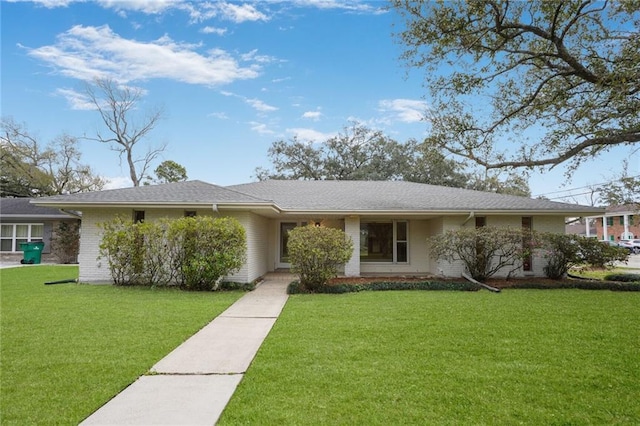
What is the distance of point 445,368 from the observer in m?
4.55

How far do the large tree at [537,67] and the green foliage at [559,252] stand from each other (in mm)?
3580

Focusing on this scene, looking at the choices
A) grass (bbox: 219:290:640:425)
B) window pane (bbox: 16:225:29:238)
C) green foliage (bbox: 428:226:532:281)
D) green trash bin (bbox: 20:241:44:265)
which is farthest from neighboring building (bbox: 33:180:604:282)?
window pane (bbox: 16:225:29:238)

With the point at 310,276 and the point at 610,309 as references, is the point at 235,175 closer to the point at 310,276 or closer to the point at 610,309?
the point at 310,276

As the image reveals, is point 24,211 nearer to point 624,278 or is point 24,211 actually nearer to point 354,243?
point 354,243

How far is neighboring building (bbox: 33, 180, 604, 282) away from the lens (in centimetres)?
1182

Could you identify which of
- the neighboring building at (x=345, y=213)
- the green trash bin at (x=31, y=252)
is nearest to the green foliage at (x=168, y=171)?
the green trash bin at (x=31, y=252)

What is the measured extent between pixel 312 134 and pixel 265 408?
31415mm

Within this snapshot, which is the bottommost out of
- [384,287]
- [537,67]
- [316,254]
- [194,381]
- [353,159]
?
[194,381]

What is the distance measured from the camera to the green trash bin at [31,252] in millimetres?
19406

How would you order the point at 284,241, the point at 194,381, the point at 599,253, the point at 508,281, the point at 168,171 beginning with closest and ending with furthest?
the point at 194,381, the point at 599,253, the point at 508,281, the point at 284,241, the point at 168,171

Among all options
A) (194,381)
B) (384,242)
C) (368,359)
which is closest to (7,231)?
(384,242)

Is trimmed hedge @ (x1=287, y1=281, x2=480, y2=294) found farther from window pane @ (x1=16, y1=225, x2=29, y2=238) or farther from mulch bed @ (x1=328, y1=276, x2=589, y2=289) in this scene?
window pane @ (x1=16, y1=225, x2=29, y2=238)

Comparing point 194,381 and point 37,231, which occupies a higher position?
point 37,231

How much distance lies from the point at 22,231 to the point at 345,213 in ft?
63.9
